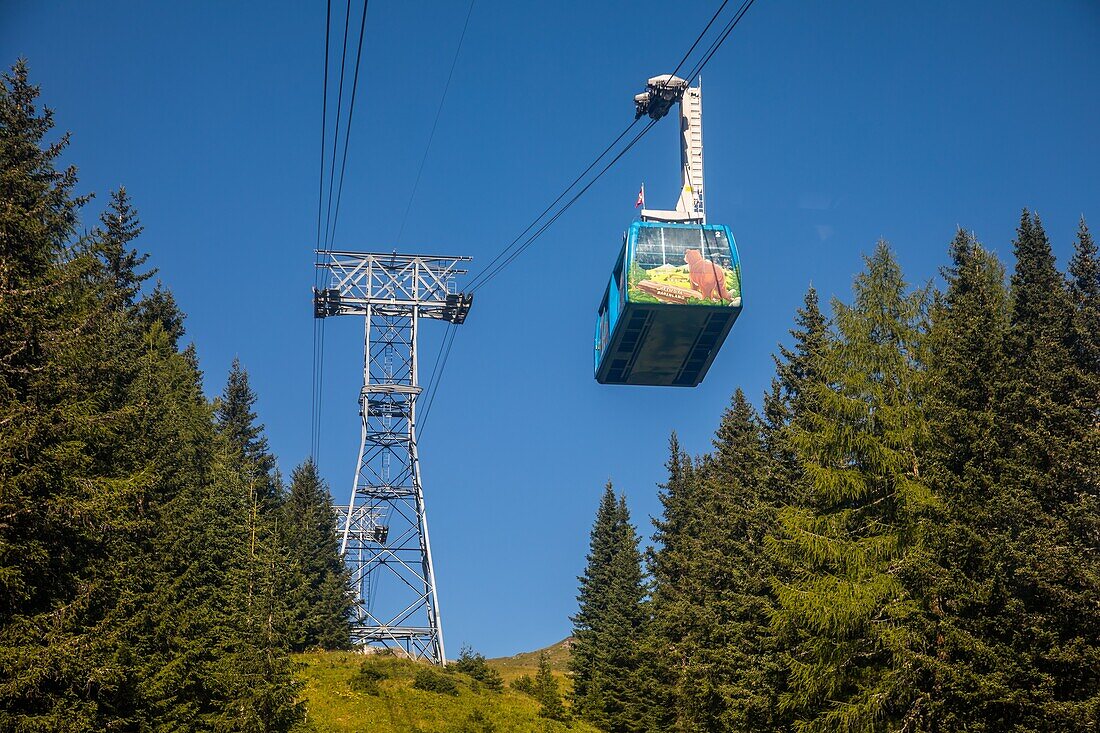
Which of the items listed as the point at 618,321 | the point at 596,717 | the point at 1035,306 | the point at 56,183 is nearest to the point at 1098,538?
the point at 1035,306

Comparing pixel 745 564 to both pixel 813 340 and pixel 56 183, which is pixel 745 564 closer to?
pixel 813 340

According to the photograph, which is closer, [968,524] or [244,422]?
[968,524]

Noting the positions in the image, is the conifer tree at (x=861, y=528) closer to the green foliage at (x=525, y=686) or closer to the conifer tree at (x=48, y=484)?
the conifer tree at (x=48, y=484)

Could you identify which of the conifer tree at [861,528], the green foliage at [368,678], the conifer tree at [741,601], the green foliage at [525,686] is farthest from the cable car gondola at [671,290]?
the green foliage at [525,686]

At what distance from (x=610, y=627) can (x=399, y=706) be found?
10.4 meters

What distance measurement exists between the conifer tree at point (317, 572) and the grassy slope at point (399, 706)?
2.82m

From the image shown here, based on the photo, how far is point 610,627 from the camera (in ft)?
169

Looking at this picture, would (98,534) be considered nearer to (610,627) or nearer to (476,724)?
(476,724)

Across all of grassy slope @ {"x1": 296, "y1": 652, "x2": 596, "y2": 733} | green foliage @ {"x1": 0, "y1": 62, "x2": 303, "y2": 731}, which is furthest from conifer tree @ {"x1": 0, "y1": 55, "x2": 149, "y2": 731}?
grassy slope @ {"x1": 296, "y1": 652, "x2": 596, "y2": 733}

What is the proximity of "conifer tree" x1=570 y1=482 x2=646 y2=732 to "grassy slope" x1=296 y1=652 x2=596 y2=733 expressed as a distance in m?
1.70

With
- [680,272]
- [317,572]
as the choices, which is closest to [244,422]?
[317,572]

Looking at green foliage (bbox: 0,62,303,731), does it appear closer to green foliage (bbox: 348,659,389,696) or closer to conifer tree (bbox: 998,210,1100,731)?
green foliage (bbox: 348,659,389,696)

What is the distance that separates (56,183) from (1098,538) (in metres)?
23.3

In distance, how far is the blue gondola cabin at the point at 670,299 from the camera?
32656 mm
